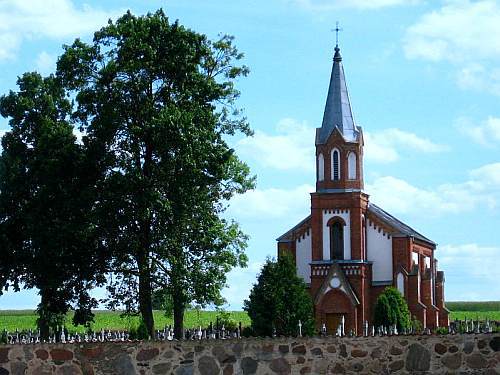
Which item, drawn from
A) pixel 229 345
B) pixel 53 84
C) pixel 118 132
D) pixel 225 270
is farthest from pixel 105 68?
pixel 229 345

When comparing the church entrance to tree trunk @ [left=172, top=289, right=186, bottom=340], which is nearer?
tree trunk @ [left=172, top=289, right=186, bottom=340]

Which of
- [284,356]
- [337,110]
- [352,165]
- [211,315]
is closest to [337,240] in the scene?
[352,165]

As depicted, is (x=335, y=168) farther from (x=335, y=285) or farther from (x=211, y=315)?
(x=211, y=315)

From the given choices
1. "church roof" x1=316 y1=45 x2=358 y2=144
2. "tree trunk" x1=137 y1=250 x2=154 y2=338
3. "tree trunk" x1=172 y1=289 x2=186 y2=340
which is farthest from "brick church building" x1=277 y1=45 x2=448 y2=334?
"tree trunk" x1=137 y1=250 x2=154 y2=338

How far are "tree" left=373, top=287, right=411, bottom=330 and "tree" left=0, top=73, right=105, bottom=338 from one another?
20753 millimetres

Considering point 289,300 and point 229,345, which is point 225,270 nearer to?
point 289,300

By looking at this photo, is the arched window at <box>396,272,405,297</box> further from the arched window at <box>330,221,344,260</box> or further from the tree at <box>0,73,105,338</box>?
the tree at <box>0,73,105,338</box>

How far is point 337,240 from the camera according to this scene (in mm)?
63656

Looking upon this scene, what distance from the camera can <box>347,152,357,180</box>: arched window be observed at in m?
63.1

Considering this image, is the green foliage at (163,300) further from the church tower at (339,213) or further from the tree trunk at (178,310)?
the church tower at (339,213)

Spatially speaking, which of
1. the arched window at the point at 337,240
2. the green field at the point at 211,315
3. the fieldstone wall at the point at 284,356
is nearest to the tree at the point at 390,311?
the arched window at the point at 337,240

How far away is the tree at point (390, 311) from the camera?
5681cm

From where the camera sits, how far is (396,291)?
59719 millimetres

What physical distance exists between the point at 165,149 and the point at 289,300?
35.4 feet
